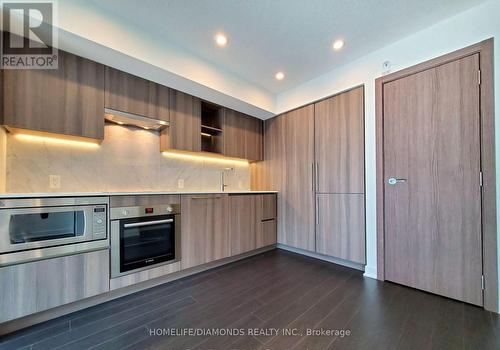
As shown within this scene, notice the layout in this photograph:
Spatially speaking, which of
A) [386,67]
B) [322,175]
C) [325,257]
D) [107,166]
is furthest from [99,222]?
[386,67]

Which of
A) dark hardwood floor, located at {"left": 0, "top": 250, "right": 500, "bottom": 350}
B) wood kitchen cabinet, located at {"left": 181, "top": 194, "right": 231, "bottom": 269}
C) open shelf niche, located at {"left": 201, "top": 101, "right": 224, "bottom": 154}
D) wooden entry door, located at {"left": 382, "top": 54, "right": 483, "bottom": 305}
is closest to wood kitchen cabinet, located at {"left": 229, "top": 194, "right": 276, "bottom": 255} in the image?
wood kitchen cabinet, located at {"left": 181, "top": 194, "right": 231, "bottom": 269}

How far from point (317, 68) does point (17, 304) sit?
3.63 meters

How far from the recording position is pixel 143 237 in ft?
6.85

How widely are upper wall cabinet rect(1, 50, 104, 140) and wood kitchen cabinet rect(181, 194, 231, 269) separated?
1.19m

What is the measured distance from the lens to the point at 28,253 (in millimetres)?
Result: 1510

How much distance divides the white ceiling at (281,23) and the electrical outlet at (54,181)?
1.62 metres

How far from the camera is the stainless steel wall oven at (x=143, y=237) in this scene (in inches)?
75.2

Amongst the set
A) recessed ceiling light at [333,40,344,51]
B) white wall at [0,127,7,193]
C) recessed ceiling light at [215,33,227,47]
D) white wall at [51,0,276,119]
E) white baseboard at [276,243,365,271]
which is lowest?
white baseboard at [276,243,365,271]

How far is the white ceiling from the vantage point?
69.8 inches

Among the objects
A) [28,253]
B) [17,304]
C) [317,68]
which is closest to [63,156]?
[28,253]

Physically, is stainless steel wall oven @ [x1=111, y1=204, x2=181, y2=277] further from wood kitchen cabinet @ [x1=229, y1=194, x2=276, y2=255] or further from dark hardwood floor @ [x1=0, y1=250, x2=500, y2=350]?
wood kitchen cabinet @ [x1=229, y1=194, x2=276, y2=255]

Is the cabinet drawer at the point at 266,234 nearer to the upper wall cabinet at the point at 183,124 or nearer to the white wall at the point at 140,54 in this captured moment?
the upper wall cabinet at the point at 183,124

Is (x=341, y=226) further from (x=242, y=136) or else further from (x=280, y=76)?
(x=280, y=76)

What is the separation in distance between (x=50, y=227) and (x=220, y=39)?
89.9 inches
